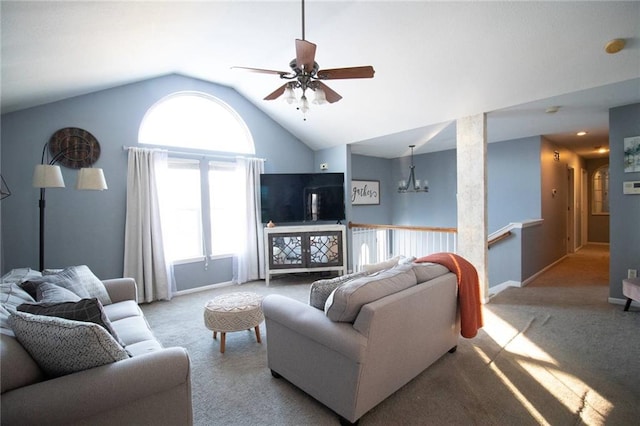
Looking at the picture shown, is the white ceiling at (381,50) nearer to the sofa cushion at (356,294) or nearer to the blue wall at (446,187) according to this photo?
the blue wall at (446,187)

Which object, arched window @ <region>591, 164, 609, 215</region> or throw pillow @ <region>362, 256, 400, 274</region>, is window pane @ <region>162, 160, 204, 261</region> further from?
arched window @ <region>591, 164, 609, 215</region>

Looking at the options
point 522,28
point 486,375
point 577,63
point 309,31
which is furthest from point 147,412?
point 577,63

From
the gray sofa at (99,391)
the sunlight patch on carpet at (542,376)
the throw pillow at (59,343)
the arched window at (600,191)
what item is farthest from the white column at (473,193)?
the arched window at (600,191)

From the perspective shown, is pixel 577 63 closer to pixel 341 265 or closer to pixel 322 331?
pixel 322 331

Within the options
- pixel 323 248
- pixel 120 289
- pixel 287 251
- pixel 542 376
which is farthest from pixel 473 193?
pixel 120 289

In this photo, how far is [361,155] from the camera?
22.8ft

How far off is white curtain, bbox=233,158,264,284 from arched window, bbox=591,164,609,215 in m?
8.77

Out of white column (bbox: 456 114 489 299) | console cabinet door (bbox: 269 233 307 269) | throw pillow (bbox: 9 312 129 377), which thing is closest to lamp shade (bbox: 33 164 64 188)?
throw pillow (bbox: 9 312 129 377)

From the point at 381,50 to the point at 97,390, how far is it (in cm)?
354

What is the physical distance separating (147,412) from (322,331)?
92 centimetres

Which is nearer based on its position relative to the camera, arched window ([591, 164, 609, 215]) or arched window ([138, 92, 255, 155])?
arched window ([138, 92, 255, 155])

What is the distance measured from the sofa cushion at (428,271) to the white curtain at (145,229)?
3.54m

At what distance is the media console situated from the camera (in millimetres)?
4852

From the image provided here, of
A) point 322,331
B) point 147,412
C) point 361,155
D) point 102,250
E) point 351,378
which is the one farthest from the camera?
point 361,155
